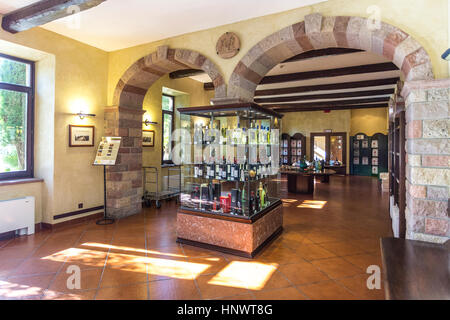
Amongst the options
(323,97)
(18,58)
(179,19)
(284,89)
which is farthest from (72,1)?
(323,97)

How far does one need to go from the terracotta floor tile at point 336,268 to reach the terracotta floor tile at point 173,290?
1466 millimetres

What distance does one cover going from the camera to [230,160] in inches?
143

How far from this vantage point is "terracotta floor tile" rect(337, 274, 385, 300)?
2.50 metres

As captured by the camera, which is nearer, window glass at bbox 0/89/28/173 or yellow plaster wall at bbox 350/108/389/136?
window glass at bbox 0/89/28/173

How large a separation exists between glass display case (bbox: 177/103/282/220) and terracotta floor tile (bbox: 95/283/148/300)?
129cm

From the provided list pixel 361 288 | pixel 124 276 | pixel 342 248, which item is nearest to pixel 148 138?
pixel 124 276

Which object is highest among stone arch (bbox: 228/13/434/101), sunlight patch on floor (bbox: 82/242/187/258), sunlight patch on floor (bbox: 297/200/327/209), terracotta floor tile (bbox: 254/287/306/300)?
stone arch (bbox: 228/13/434/101)

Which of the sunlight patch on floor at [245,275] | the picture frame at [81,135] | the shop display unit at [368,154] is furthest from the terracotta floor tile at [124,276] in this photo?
the shop display unit at [368,154]

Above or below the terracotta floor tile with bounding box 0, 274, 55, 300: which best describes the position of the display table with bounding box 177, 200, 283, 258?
above

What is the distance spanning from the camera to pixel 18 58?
4504mm

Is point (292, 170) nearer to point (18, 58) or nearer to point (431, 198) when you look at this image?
point (431, 198)

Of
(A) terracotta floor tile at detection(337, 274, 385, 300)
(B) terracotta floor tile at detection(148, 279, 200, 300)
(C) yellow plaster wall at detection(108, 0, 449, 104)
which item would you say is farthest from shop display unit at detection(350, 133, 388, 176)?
(B) terracotta floor tile at detection(148, 279, 200, 300)

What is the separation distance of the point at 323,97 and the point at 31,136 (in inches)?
343

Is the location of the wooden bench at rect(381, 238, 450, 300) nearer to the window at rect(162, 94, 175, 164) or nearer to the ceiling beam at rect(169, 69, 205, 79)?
the ceiling beam at rect(169, 69, 205, 79)
